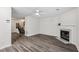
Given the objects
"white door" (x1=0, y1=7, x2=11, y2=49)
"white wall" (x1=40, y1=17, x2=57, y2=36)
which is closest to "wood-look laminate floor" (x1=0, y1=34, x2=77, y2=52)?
"white door" (x1=0, y1=7, x2=11, y2=49)

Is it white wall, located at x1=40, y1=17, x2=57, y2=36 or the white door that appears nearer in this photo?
the white door

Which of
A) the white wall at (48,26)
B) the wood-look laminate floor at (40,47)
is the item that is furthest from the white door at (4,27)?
the white wall at (48,26)

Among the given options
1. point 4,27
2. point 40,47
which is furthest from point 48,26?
point 4,27

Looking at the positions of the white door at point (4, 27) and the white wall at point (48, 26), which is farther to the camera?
the white wall at point (48, 26)

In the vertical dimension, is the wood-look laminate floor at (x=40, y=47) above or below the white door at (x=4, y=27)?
below

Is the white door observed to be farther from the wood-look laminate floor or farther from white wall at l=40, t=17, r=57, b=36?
white wall at l=40, t=17, r=57, b=36

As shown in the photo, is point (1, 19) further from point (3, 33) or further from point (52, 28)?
point (52, 28)

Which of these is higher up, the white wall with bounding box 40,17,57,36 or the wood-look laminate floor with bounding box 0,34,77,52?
the white wall with bounding box 40,17,57,36

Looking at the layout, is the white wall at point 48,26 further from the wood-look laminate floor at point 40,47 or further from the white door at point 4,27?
the white door at point 4,27

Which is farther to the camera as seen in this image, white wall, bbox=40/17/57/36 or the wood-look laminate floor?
white wall, bbox=40/17/57/36
